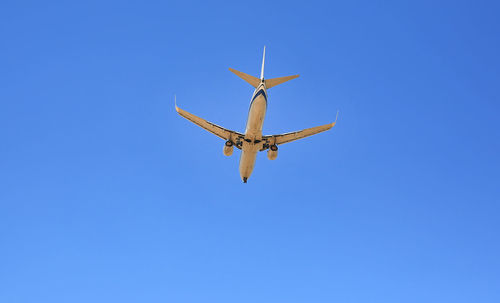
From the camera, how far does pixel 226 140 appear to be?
50844 mm

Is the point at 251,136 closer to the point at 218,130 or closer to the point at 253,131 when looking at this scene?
the point at 253,131

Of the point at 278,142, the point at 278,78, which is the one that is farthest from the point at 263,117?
the point at 278,142

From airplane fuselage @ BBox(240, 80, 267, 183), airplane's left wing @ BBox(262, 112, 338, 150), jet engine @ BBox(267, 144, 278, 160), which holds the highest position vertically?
airplane's left wing @ BBox(262, 112, 338, 150)

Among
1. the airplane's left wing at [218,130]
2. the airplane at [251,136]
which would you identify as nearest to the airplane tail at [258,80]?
the airplane at [251,136]

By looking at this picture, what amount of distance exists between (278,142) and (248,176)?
17.5 feet

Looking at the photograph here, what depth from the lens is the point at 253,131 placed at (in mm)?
46469

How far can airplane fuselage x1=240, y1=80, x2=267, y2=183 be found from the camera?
42312 millimetres

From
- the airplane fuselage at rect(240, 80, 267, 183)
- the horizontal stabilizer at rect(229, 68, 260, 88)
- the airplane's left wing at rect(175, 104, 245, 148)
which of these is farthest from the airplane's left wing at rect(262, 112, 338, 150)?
the horizontal stabilizer at rect(229, 68, 260, 88)

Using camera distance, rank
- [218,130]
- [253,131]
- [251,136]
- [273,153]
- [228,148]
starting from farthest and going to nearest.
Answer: [273,153] < [218,130] < [228,148] < [251,136] < [253,131]

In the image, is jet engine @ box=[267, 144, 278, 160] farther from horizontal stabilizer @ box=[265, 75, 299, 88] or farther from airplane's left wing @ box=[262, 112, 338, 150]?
horizontal stabilizer @ box=[265, 75, 299, 88]

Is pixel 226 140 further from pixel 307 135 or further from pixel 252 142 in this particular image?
pixel 307 135

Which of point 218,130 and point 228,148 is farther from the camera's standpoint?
point 218,130

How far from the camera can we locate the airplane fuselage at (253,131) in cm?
4231

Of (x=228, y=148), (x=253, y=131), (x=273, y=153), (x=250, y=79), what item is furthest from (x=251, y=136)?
(x=250, y=79)
